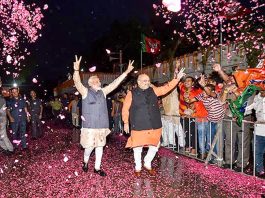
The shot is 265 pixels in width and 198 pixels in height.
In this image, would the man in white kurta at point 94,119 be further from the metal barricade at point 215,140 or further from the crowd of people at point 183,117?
the metal barricade at point 215,140

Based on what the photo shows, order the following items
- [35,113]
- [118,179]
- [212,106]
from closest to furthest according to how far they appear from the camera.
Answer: [118,179]
[212,106]
[35,113]

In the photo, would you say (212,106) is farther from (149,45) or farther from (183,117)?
(149,45)

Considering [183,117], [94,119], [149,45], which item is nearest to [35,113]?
[183,117]

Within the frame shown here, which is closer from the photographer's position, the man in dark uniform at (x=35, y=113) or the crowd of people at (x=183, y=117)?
the crowd of people at (x=183, y=117)

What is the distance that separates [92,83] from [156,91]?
1.44 metres

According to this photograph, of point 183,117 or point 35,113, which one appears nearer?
point 183,117

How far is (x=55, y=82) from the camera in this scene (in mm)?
103500

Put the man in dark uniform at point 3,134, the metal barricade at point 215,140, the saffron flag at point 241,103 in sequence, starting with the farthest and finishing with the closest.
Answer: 1. the man in dark uniform at point 3,134
2. the metal barricade at point 215,140
3. the saffron flag at point 241,103

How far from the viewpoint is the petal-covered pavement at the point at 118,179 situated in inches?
265

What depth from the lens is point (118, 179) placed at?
7.79 metres

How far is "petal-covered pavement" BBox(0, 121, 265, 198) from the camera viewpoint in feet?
22.1

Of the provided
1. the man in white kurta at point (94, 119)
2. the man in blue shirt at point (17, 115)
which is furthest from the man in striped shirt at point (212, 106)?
the man in blue shirt at point (17, 115)

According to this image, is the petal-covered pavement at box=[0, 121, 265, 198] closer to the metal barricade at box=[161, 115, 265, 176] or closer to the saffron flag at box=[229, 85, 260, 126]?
the metal barricade at box=[161, 115, 265, 176]

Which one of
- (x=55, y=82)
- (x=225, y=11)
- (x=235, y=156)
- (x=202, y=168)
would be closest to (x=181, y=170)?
(x=202, y=168)
